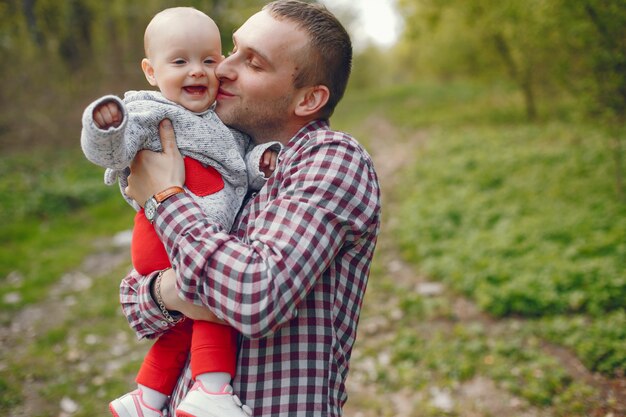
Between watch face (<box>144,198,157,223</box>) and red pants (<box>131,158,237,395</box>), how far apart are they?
4.2 inches

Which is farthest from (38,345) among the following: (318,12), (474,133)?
(474,133)

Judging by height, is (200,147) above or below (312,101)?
below

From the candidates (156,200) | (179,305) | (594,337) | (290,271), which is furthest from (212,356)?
(594,337)

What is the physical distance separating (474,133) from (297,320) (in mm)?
12607

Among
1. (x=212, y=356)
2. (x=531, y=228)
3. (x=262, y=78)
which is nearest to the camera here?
(x=212, y=356)

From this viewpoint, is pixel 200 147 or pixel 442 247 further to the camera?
pixel 442 247

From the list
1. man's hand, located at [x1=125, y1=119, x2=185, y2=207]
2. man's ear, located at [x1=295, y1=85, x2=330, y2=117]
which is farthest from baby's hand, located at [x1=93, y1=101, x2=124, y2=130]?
man's ear, located at [x1=295, y1=85, x2=330, y2=117]

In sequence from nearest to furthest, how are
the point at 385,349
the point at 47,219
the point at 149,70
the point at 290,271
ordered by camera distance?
the point at 290,271, the point at 149,70, the point at 385,349, the point at 47,219

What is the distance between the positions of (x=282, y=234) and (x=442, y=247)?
5363 millimetres

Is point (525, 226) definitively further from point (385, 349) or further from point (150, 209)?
point (150, 209)

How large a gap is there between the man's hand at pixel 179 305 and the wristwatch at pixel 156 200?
18cm

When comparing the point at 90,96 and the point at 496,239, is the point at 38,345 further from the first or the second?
A: the point at 90,96

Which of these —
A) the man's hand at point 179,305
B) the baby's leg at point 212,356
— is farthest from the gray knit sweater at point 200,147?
the baby's leg at point 212,356

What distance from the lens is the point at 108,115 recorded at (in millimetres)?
1555
